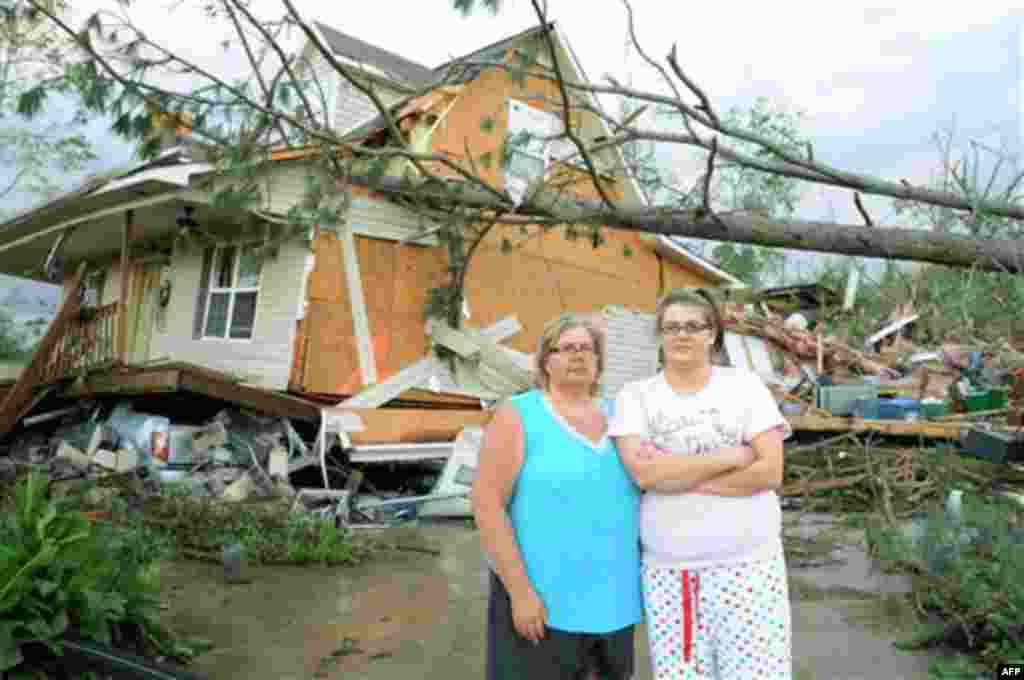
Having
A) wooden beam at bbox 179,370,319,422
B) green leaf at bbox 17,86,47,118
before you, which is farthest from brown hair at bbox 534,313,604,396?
wooden beam at bbox 179,370,319,422

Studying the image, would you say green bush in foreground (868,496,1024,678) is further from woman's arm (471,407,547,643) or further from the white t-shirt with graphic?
woman's arm (471,407,547,643)

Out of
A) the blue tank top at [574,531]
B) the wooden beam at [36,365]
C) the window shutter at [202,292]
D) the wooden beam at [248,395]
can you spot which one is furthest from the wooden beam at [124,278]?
the blue tank top at [574,531]

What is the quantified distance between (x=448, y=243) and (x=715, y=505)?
8.29 m

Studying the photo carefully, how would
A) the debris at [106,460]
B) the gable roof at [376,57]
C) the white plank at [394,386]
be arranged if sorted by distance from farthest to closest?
the gable roof at [376,57], the white plank at [394,386], the debris at [106,460]

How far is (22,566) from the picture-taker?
3258 mm

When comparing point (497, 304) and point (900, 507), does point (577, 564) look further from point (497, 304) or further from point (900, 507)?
point (497, 304)

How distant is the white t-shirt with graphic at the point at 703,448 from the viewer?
228 cm

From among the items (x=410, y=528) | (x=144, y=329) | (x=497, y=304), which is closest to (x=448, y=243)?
(x=497, y=304)

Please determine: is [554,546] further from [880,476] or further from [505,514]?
[880,476]

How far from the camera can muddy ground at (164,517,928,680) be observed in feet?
13.1

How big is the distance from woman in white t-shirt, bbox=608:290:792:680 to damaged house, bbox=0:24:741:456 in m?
6.01

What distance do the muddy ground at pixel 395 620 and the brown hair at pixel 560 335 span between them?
2.05 m

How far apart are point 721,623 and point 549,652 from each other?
1.57 feet

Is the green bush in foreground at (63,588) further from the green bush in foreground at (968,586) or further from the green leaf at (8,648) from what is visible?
the green bush in foreground at (968,586)
